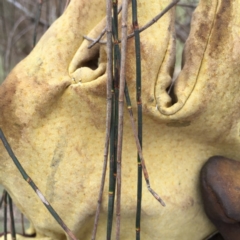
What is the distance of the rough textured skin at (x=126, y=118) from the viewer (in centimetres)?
71

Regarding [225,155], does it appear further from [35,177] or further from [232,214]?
[35,177]

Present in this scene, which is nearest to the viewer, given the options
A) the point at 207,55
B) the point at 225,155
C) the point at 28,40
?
the point at 207,55

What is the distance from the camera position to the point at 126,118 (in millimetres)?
742

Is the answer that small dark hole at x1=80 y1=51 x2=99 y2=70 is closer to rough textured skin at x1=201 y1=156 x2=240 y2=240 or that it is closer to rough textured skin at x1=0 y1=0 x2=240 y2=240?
rough textured skin at x1=0 y1=0 x2=240 y2=240

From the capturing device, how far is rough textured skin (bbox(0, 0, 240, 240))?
71 cm

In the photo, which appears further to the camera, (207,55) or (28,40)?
(28,40)

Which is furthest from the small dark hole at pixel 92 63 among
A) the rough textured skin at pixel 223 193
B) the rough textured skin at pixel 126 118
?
the rough textured skin at pixel 223 193

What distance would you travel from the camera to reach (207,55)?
711 millimetres

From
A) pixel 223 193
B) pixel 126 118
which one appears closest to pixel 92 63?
pixel 126 118

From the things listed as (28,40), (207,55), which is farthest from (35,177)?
(28,40)

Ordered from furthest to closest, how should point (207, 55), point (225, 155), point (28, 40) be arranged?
point (28, 40), point (225, 155), point (207, 55)

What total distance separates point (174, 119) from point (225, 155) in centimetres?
16

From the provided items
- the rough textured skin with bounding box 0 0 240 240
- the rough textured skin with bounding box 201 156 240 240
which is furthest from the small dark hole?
the rough textured skin with bounding box 201 156 240 240

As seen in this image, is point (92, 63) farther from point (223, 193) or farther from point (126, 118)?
point (223, 193)
